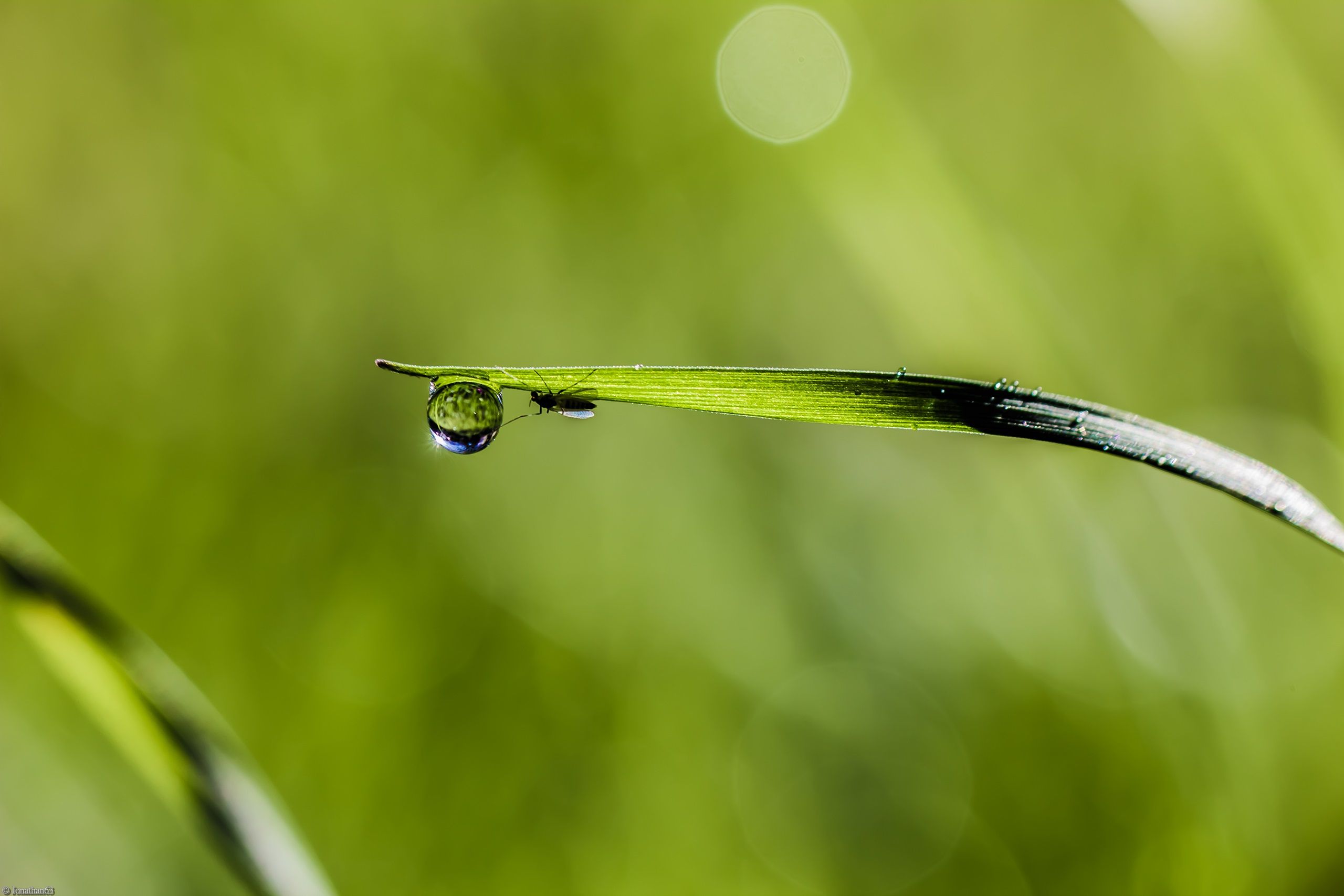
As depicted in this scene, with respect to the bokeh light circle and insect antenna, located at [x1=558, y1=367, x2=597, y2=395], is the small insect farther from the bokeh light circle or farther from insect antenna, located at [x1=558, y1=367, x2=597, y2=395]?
the bokeh light circle

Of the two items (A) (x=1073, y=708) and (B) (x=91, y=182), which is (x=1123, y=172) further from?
(B) (x=91, y=182)

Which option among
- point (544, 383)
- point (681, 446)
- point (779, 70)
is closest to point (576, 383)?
point (544, 383)

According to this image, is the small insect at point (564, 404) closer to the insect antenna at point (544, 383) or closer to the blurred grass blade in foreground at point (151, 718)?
the insect antenna at point (544, 383)

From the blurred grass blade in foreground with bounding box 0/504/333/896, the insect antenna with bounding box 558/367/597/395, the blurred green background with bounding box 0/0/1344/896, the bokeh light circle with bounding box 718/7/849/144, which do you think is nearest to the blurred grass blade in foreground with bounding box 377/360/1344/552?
the insect antenna with bounding box 558/367/597/395

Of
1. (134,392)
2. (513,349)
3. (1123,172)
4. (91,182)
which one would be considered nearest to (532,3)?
(513,349)

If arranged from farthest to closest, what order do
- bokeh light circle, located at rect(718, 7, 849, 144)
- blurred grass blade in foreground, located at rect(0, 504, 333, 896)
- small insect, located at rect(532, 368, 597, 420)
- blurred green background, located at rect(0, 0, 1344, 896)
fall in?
bokeh light circle, located at rect(718, 7, 849, 144) < blurred green background, located at rect(0, 0, 1344, 896) < blurred grass blade in foreground, located at rect(0, 504, 333, 896) < small insect, located at rect(532, 368, 597, 420)

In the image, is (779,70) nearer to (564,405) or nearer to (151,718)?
(564,405)

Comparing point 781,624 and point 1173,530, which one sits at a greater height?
point 1173,530

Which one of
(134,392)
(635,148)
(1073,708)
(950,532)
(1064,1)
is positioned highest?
(1064,1)
